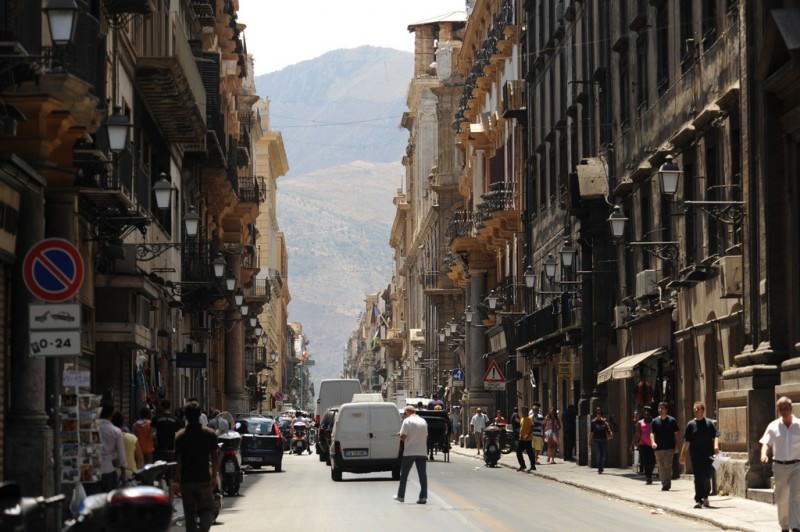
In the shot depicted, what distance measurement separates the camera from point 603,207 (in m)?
46.6

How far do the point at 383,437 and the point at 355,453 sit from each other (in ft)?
2.45

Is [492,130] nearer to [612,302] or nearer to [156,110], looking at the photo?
[612,302]

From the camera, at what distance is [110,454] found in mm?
23484

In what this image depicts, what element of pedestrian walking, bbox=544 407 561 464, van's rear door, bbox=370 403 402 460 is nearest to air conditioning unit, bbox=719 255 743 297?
van's rear door, bbox=370 403 402 460

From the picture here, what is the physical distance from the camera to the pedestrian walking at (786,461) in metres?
21.3

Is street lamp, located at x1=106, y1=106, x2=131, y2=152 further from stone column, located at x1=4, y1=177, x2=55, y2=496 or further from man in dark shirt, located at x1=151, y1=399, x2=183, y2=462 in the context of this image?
man in dark shirt, located at x1=151, y1=399, x2=183, y2=462

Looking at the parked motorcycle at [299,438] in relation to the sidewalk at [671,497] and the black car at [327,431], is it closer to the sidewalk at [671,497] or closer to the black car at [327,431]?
the black car at [327,431]

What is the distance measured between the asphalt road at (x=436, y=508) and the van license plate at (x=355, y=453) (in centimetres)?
59

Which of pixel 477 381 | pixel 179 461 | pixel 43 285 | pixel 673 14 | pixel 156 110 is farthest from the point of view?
pixel 477 381

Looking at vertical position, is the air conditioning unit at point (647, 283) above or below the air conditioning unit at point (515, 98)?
below

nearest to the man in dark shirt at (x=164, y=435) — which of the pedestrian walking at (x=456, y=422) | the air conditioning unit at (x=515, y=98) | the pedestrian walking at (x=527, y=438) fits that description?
the pedestrian walking at (x=527, y=438)

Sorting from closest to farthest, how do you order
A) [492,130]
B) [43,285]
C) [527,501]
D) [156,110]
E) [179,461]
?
[43,285] < [179,461] < [527,501] < [156,110] < [492,130]

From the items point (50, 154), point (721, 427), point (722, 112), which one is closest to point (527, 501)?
point (721, 427)

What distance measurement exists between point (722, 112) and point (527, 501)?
26.4 feet
